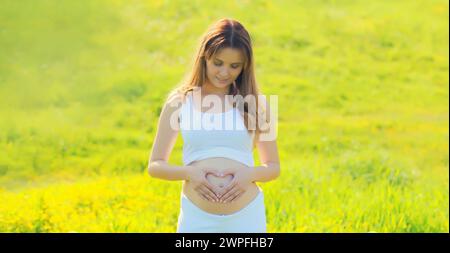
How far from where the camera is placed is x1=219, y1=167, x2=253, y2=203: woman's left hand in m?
4.04

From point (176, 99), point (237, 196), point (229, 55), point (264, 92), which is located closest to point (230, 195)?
point (237, 196)

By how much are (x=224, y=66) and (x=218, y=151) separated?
17.2 inches

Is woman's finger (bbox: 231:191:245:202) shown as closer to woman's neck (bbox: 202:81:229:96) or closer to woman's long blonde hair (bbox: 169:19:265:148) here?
woman's long blonde hair (bbox: 169:19:265:148)

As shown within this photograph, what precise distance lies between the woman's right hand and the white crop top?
80 millimetres

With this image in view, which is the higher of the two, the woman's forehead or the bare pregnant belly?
the woman's forehead

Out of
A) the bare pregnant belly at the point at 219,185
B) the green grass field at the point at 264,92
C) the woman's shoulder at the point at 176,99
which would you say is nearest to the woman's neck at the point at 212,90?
the woman's shoulder at the point at 176,99

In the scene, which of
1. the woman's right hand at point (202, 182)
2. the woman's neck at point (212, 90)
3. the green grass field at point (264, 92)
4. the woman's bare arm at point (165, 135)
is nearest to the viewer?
the woman's right hand at point (202, 182)

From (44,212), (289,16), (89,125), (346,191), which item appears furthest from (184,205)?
(289,16)

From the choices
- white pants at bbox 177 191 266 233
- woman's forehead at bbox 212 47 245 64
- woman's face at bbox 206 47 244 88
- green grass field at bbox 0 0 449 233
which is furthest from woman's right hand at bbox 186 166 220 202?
green grass field at bbox 0 0 449 233

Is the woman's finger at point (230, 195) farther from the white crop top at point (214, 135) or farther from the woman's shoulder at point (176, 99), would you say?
the woman's shoulder at point (176, 99)

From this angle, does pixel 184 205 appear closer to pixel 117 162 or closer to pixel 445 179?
pixel 117 162

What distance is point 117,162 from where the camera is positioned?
1091cm

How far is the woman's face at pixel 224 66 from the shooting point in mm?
4105

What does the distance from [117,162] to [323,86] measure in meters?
→ 5.99
